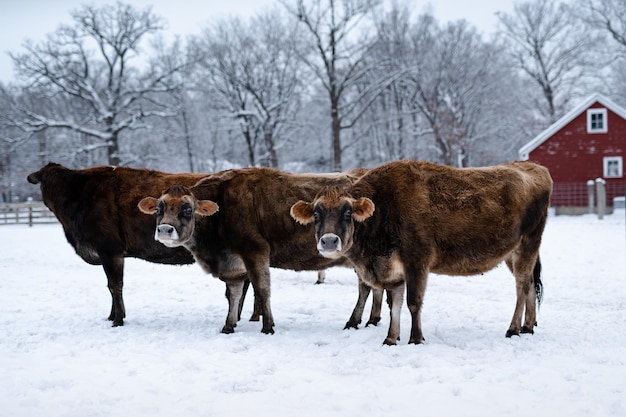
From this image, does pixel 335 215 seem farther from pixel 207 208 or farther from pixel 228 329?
pixel 228 329

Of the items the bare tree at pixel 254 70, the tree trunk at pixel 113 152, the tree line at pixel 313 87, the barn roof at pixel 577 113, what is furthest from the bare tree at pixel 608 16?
the tree trunk at pixel 113 152

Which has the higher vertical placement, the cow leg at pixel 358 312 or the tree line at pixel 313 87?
the tree line at pixel 313 87

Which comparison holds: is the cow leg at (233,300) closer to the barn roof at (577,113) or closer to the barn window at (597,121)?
the barn roof at (577,113)

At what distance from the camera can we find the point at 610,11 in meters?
44.2

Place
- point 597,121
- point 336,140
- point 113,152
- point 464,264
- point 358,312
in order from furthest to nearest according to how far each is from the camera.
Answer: point 113,152 < point 336,140 < point 597,121 < point 358,312 < point 464,264

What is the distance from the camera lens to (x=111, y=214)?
27.3 ft

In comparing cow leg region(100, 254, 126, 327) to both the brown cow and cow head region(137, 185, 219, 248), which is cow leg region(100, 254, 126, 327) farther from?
cow head region(137, 185, 219, 248)

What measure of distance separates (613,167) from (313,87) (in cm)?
2092

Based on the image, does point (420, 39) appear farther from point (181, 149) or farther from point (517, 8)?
point (181, 149)

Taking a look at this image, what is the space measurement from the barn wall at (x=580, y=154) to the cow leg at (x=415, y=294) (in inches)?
1053

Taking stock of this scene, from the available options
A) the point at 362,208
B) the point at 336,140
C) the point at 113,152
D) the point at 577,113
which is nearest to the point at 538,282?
the point at 362,208

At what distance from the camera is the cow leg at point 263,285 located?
7.22 meters

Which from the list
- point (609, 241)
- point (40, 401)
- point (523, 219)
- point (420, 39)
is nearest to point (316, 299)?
point (523, 219)

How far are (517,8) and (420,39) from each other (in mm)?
10493
